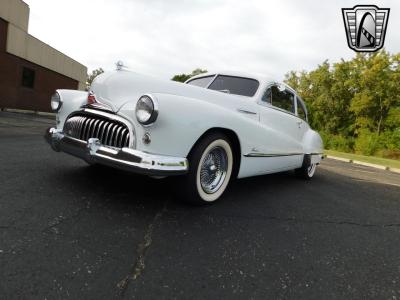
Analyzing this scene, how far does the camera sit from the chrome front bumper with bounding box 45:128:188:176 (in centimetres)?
260

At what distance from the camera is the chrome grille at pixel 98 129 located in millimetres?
2863

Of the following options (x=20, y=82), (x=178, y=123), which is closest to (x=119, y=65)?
(x=178, y=123)

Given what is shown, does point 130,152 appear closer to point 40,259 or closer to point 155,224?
point 155,224

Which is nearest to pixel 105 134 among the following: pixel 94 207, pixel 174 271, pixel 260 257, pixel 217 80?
pixel 94 207

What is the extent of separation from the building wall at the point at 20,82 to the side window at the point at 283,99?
17.1 m

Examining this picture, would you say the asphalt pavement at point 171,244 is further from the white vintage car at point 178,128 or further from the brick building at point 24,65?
the brick building at point 24,65

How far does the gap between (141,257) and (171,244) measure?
29 centimetres

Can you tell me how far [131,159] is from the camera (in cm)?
262

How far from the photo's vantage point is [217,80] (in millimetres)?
4535

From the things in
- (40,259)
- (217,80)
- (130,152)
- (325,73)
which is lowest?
(40,259)

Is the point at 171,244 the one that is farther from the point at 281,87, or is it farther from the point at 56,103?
the point at 281,87

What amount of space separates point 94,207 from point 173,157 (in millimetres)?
817

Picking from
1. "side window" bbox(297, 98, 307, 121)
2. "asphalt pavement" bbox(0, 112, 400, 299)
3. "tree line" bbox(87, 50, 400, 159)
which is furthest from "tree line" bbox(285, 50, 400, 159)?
"asphalt pavement" bbox(0, 112, 400, 299)

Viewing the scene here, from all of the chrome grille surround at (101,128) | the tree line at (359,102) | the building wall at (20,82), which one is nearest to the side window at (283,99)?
the chrome grille surround at (101,128)
